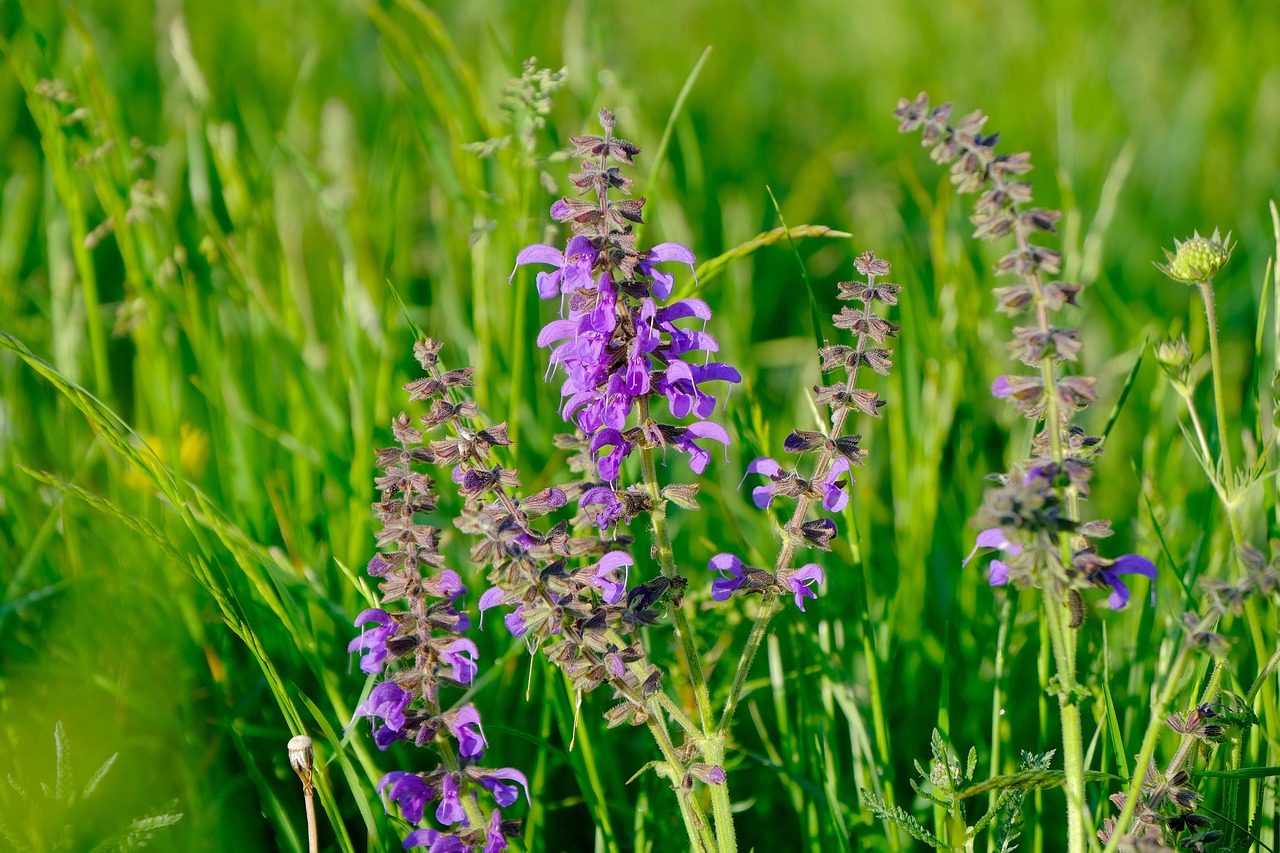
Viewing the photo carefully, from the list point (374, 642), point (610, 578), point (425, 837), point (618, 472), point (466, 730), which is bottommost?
point (425, 837)

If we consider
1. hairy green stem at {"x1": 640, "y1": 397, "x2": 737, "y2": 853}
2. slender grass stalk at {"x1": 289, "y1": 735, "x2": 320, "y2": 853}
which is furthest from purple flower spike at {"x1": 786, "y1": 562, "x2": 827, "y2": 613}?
slender grass stalk at {"x1": 289, "y1": 735, "x2": 320, "y2": 853}

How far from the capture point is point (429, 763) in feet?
6.74

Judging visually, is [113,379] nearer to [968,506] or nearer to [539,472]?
[539,472]

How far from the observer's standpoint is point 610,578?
1439 millimetres

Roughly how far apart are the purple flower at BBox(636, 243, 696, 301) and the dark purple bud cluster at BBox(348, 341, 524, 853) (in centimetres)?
27

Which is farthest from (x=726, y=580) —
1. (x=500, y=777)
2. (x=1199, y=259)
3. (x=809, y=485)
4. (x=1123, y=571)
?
(x=1199, y=259)

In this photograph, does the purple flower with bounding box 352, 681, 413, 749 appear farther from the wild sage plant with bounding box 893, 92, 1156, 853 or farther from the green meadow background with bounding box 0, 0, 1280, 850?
the wild sage plant with bounding box 893, 92, 1156, 853

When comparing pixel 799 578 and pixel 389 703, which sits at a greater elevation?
pixel 799 578

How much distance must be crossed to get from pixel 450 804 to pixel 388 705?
176 mm

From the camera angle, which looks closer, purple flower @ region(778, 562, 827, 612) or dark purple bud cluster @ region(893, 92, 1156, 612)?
dark purple bud cluster @ region(893, 92, 1156, 612)

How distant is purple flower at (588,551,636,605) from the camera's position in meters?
1.36

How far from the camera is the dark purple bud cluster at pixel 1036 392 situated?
48.2 inches

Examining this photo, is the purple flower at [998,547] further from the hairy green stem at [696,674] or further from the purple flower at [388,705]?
the purple flower at [388,705]

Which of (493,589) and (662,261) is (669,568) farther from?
(662,261)
